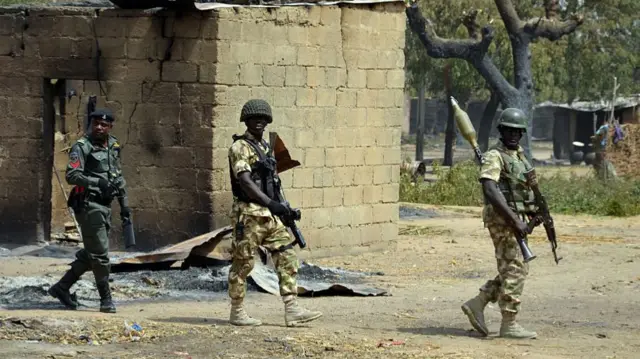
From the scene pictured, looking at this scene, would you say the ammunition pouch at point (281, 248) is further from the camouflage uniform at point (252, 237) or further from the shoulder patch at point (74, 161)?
the shoulder patch at point (74, 161)

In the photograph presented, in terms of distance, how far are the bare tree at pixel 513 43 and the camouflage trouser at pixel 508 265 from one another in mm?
18436

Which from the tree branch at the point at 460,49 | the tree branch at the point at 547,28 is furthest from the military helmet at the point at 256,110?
the tree branch at the point at 547,28

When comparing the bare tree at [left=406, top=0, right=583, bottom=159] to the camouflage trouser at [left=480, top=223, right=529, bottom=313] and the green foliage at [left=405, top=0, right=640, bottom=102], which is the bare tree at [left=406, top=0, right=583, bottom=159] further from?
the camouflage trouser at [left=480, top=223, right=529, bottom=313]

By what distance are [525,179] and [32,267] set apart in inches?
221

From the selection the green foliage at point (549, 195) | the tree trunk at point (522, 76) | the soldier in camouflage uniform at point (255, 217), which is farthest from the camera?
the tree trunk at point (522, 76)

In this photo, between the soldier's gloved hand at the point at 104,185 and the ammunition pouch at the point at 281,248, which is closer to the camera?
the ammunition pouch at the point at 281,248

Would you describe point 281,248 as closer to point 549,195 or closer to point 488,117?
point 549,195

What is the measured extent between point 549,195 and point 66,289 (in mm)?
13753

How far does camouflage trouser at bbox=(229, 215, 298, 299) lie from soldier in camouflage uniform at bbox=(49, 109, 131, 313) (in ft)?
3.10

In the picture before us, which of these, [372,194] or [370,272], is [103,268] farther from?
[372,194]

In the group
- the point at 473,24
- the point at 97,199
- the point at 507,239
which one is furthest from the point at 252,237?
the point at 473,24

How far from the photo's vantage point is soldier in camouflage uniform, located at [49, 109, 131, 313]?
9.25 meters

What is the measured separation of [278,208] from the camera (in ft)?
29.2

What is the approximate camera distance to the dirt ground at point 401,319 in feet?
27.4
